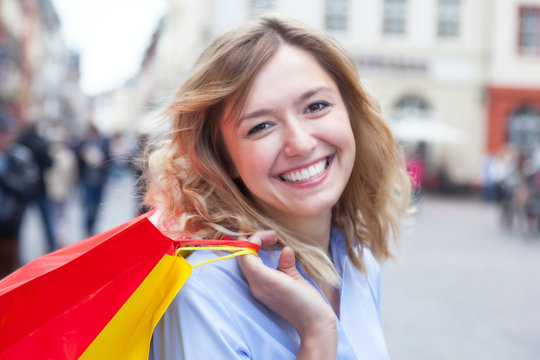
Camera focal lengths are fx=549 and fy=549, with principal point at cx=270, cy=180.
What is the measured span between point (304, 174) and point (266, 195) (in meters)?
0.12

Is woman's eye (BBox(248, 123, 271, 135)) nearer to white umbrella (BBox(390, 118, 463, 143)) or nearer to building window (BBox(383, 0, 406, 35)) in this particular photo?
white umbrella (BBox(390, 118, 463, 143))

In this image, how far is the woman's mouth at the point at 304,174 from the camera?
1514 mm

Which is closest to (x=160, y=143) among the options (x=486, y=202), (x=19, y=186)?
(x=19, y=186)

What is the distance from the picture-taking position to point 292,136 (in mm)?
1459

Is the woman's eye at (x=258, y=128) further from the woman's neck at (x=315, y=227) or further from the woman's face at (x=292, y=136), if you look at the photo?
the woman's neck at (x=315, y=227)

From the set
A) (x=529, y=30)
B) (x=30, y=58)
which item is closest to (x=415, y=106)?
(x=529, y=30)

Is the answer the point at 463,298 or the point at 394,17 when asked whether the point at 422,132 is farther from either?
the point at 463,298

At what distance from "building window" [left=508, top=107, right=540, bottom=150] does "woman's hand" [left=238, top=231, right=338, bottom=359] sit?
21.2m

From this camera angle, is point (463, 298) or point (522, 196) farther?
point (522, 196)

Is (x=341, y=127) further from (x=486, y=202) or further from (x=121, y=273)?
(x=486, y=202)

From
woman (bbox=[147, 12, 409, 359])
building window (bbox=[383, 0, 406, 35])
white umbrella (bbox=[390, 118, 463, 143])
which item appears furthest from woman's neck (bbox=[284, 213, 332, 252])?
building window (bbox=[383, 0, 406, 35])

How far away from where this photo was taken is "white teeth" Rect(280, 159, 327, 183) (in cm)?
151

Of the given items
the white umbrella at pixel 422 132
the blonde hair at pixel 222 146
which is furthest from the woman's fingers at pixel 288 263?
the white umbrella at pixel 422 132

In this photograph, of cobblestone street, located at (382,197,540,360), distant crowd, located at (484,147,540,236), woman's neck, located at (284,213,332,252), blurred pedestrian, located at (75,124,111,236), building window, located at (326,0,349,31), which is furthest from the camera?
building window, located at (326,0,349,31)
